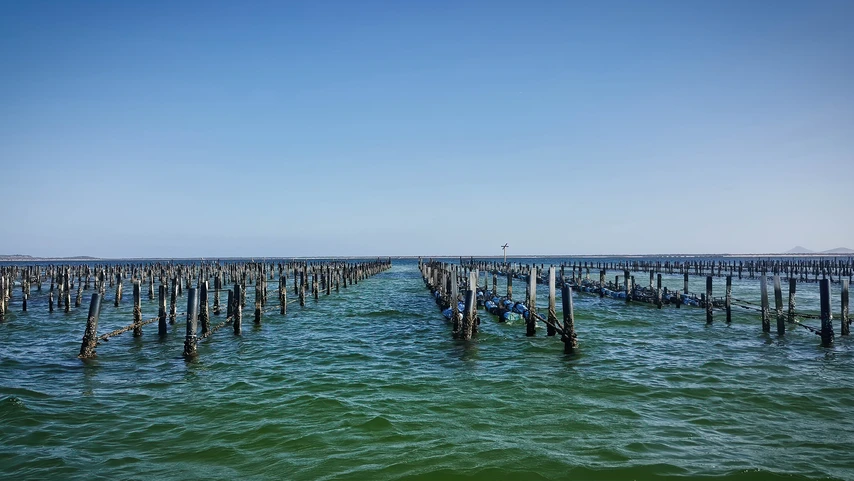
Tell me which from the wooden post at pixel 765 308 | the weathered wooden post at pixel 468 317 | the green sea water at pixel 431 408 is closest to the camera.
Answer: the green sea water at pixel 431 408

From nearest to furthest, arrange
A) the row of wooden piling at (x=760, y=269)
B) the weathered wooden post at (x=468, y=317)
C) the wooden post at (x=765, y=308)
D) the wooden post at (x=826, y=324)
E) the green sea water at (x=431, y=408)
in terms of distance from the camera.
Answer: the green sea water at (x=431, y=408), the wooden post at (x=826, y=324), the weathered wooden post at (x=468, y=317), the wooden post at (x=765, y=308), the row of wooden piling at (x=760, y=269)

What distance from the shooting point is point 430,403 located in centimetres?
1105

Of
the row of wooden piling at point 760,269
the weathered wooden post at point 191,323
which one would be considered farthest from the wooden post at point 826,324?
the weathered wooden post at point 191,323

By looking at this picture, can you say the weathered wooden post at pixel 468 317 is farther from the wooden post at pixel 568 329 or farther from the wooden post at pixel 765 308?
the wooden post at pixel 765 308

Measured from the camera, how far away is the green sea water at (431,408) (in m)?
7.88

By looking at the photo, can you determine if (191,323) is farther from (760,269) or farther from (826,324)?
(760,269)

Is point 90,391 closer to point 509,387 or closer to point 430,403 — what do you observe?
point 430,403

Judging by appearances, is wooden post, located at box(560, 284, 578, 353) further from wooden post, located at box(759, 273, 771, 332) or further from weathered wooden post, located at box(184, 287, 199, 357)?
weathered wooden post, located at box(184, 287, 199, 357)

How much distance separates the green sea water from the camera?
788 cm

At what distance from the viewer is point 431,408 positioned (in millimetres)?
10695

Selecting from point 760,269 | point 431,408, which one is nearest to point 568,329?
point 431,408

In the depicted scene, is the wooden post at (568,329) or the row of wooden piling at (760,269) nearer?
the wooden post at (568,329)

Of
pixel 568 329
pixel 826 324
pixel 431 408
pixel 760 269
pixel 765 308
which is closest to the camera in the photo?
pixel 431 408

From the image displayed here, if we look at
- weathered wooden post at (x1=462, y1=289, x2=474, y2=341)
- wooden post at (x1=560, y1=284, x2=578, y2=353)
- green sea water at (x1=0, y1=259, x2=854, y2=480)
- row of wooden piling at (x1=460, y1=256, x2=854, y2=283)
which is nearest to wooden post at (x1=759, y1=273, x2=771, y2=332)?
green sea water at (x1=0, y1=259, x2=854, y2=480)
